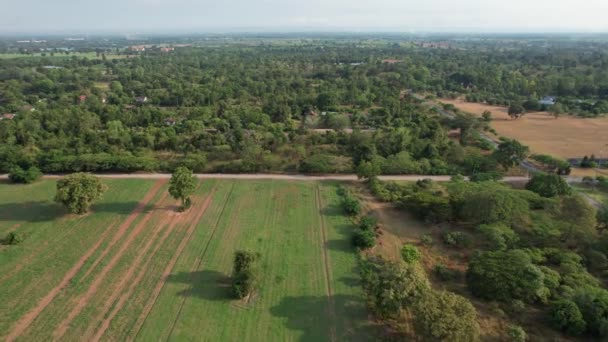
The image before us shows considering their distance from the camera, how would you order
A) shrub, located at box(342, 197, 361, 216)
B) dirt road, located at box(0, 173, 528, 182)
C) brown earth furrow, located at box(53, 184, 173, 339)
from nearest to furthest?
brown earth furrow, located at box(53, 184, 173, 339) < shrub, located at box(342, 197, 361, 216) < dirt road, located at box(0, 173, 528, 182)

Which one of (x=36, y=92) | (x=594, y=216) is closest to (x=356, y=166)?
(x=594, y=216)

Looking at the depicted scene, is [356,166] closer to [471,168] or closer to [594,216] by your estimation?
[471,168]

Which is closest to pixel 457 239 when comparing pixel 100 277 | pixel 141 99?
pixel 100 277

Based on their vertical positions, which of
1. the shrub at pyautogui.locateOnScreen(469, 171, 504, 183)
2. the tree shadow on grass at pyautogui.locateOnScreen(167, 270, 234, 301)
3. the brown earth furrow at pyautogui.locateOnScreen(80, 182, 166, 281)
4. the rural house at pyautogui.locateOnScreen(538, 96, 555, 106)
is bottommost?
the tree shadow on grass at pyautogui.locateOnScreen(167, 270, 234, 301)

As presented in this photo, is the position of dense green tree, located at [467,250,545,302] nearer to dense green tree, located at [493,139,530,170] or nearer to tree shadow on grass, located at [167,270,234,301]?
tree shadow on grass, located at [167,270,234,301]

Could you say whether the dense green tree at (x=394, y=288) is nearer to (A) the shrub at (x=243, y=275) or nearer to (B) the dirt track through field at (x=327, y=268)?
(B) the dirt track through field at (x=327, y=268)

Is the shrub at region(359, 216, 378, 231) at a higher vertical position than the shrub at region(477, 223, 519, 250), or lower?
lower

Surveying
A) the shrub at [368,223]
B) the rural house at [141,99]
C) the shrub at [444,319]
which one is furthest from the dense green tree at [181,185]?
the rural house at [141,99]

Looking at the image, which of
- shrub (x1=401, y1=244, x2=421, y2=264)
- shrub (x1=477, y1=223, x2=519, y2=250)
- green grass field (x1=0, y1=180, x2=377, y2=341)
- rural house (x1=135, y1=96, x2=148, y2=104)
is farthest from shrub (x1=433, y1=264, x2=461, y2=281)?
rural house (x1=135, y1=96, x2=148, y2=104)
